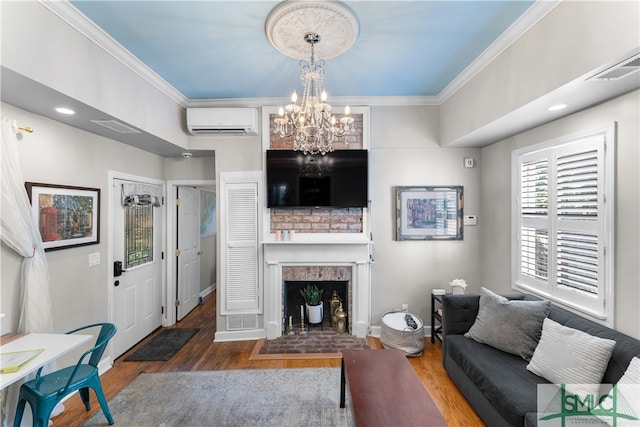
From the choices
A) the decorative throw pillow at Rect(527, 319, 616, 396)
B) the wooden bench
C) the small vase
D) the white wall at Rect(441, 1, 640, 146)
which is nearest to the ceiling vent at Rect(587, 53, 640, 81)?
the white wall at Rect(441, 1, 640, 146)

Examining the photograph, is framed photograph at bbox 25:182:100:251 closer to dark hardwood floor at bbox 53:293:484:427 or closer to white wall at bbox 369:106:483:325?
dark hardwood floor at bbox 53:293:484:427

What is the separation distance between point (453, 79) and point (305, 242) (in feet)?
7.85

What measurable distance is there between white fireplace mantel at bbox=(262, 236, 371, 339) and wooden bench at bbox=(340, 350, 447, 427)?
118cm

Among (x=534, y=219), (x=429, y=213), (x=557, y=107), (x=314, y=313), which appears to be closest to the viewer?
(x=557, y=107)

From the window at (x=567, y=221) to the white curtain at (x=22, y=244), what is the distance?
409cm

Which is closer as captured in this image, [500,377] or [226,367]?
[500,377]

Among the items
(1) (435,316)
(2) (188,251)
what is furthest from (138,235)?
(1) (435,316)

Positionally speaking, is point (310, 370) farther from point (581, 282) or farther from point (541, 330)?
point (581, 282)

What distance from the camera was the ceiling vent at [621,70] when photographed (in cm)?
141

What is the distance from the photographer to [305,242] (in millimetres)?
3230

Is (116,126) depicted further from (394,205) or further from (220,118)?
(394,205)

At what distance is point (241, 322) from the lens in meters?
3.40

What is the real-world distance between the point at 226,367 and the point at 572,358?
9.39ft

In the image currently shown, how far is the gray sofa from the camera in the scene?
5.30ft
